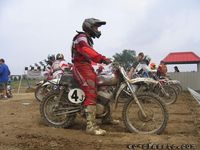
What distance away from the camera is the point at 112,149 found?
20.9ft

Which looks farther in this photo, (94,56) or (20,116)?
(20,116)

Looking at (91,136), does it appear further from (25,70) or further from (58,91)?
(25,70)

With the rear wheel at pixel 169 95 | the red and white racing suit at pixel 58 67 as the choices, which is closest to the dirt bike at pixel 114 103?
the red and white racing suit at pixel 58 67

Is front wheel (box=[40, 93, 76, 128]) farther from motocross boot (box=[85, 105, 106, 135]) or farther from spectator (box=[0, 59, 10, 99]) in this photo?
spectator (box=[0, 59, 10, 99])

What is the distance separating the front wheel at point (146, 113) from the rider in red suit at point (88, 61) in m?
0.60

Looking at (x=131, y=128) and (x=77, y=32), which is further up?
(x=77, y=32)

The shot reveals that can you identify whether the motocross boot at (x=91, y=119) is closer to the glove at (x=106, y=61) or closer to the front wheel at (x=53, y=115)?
the front wheel at (x=53, y=115)

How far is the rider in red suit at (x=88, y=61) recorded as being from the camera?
7711 mm

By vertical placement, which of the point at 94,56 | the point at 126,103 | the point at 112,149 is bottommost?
the point at 112,149

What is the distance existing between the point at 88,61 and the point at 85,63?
68 millimetres

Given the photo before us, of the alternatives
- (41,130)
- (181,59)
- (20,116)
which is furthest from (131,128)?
(181,59)

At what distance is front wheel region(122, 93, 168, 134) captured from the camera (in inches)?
302

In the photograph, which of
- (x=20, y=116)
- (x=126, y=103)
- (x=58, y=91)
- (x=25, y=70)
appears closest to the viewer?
(x=126, y=103)

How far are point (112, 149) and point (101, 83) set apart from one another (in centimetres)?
188
